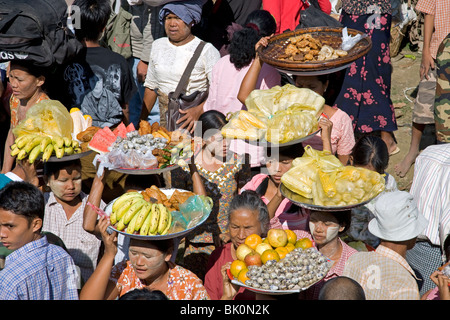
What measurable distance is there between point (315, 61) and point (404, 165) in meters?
2.65

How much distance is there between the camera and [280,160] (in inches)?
186

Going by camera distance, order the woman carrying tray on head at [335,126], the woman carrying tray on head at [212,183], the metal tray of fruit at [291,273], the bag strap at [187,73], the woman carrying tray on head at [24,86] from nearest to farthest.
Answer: the metal tray of fruit at [291,273] → the woman carrying tray on head at [212,183] → the woman carrying tray on head at [335,126] → the woman carrying tray on head at [24,86] → the bag strap at [187,73]

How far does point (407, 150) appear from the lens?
7.45 meters

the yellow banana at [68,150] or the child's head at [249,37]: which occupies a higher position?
the child's head at [249,37]

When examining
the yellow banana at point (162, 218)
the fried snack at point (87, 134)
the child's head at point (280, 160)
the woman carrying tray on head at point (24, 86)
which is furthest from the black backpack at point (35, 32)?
the child's head at point (280, 160)

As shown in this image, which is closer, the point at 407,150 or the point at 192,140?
the point at 192,140

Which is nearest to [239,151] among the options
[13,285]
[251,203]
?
[251,203]

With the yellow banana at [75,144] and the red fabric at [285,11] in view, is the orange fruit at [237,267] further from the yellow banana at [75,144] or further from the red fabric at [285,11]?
the red fabric at [285,11]

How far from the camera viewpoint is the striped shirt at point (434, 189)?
4.50 m

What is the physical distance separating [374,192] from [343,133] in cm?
120

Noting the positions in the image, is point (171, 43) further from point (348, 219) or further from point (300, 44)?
point (348, 219)

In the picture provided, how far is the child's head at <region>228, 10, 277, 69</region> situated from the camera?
5.64 meters

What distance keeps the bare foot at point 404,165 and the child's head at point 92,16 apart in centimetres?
360

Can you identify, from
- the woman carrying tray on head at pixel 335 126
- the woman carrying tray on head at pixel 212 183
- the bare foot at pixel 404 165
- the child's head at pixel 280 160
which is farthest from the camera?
the bare foot at pixel 404 165
